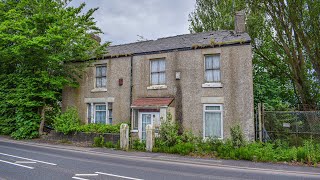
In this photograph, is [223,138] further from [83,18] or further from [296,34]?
[83,18]

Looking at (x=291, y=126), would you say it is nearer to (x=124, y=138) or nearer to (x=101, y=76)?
(x=124, y=138)

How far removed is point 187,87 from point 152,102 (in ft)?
8.26

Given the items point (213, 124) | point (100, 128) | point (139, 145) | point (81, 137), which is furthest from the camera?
point (81, 137)

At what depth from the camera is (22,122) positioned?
66.5 ft

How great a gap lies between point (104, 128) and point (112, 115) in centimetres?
222

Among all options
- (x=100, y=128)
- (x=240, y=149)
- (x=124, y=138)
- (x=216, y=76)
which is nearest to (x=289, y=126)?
(x=240, y=149)

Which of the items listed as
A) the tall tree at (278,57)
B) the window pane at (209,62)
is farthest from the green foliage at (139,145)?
the tall tree at (278,57)

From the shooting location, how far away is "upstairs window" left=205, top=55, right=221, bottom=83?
55.1 ft

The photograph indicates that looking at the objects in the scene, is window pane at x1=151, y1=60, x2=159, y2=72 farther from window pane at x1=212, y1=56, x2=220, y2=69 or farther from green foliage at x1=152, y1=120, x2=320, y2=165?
green foliage at x1=152, y1=120, x2=320, y2=165

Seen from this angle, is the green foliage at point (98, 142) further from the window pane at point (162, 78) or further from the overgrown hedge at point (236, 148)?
the window pane at point (162, 78)

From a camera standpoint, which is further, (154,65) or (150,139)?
(154,65)

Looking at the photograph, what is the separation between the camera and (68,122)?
753 inches

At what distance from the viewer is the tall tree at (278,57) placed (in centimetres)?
1998

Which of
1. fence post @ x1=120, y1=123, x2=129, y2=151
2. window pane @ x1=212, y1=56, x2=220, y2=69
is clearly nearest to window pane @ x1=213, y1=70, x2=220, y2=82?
window pane @ x1=212, y1=56, x2=220, y2=69
